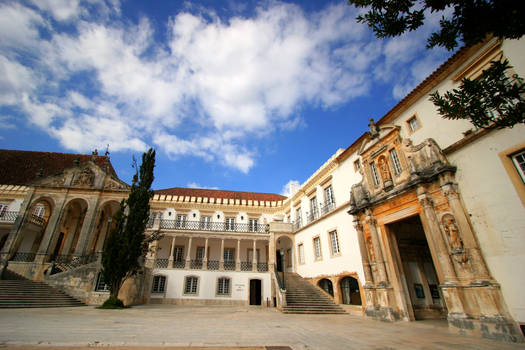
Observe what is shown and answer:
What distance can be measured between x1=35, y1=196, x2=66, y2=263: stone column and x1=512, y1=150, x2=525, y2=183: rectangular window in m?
26.2

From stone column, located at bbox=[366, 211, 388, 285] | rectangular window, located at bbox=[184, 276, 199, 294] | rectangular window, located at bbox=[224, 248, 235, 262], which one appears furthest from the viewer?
rectangular window, located at bbox=[224, 248, 235, 262]

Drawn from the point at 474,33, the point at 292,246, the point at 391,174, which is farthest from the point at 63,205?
the point at 474,33

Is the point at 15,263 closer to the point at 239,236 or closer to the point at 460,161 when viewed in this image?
the point at 239,236

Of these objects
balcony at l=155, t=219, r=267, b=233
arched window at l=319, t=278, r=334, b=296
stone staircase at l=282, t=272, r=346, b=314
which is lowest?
stone staircase at l=282, t=272, r=346, b=314

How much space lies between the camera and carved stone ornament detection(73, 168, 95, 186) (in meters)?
20.1

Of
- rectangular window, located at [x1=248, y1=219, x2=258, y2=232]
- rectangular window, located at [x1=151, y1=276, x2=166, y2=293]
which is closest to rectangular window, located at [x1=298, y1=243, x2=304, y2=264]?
rectangular window, located at [x1=248, y1=219, x2=258, y2=232]

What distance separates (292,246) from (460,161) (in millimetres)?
14417

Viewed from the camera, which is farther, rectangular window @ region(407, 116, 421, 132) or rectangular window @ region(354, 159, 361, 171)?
rectangular window @ region(354, 159, 361, 171)

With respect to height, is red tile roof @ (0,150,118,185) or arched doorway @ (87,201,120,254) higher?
red tile roof @ (0,150,118,185)

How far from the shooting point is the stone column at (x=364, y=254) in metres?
10.9

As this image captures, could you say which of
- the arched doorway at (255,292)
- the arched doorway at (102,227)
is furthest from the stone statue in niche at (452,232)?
the arched doorway at (102,227)

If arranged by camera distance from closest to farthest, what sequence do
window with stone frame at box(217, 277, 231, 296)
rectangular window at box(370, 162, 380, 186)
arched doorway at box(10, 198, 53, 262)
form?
rectangular window at box(370, 162, 380, 186)
arched doorway at box(10, 198, 53, 262)
window with stone frame at box(217, 277, 231, 296)

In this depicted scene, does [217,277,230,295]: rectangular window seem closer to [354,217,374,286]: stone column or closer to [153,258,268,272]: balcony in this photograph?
[153,258,268,272]: balcony

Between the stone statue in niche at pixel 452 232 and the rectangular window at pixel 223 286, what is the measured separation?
619 inches
